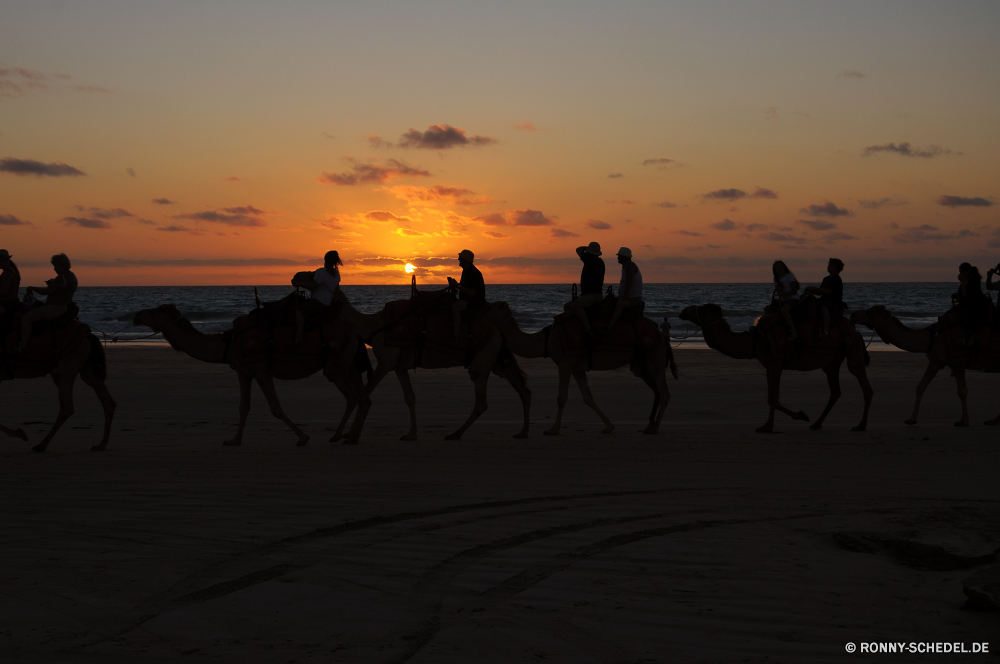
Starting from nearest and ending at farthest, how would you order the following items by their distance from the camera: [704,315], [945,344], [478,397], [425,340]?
[425,340] < [478,397] < [704,315] < [945,344]

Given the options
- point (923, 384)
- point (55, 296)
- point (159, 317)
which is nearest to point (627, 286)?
point (923, 384)

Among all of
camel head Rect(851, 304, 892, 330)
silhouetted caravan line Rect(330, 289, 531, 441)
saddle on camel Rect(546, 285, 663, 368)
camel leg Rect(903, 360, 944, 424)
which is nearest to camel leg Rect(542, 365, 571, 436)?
saddle on camel Rect(546, 285, 663, 368)

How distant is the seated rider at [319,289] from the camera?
1156 cm

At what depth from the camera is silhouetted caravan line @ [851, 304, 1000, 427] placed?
1341 centimetres

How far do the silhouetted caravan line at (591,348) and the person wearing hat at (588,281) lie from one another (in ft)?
0.53

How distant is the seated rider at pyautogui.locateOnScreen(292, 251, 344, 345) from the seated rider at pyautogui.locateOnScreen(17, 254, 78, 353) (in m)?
2.71

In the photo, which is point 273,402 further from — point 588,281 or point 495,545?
point 495,545

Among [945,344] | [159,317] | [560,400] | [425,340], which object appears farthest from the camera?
[945,344]

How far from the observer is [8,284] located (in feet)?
34.7

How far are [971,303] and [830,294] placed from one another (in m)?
2.37

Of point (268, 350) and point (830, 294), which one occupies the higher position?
point (830, 294)

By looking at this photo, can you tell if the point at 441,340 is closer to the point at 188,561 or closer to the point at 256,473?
the point at 256,473

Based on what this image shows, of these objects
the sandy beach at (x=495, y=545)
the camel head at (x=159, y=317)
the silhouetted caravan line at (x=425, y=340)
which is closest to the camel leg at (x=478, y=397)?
the silhouetted caravan line at (x=425, y=340)

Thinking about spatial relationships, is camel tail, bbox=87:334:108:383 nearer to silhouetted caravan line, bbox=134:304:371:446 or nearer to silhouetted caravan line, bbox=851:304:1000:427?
silhouetted caravan line, bbox=134:304:371:446
